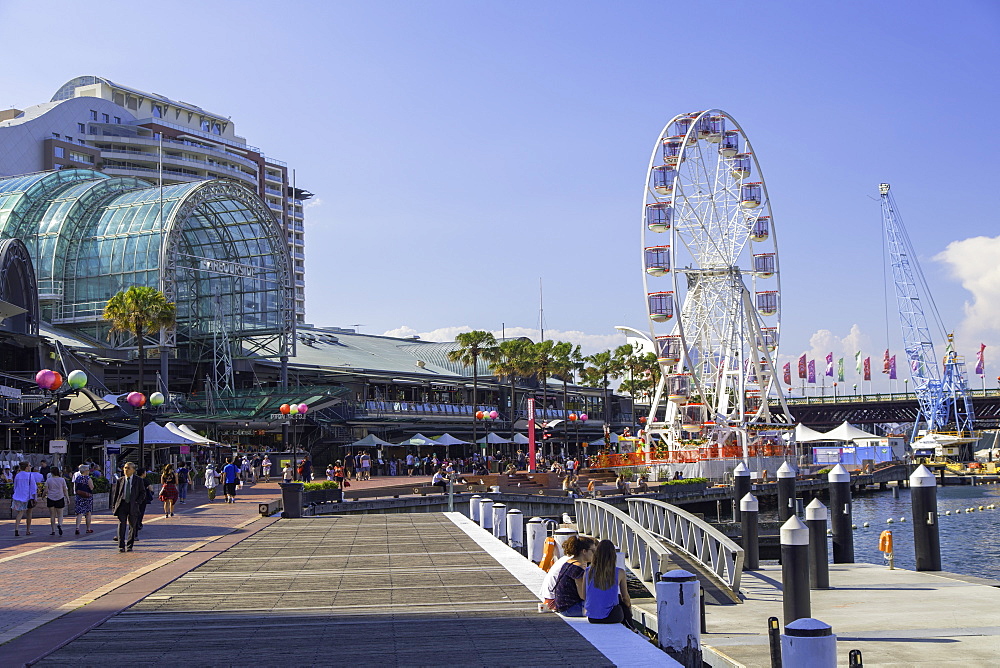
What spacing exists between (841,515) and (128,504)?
15947mm

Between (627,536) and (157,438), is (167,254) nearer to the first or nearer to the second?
(157,438)

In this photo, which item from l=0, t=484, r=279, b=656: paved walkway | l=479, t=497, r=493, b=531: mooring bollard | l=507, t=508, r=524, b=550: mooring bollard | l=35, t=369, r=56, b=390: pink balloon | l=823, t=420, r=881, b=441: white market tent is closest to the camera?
l=0, t=484, r=279, b=656: paved walkway

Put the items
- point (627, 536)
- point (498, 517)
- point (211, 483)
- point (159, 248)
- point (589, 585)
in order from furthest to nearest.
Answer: point (159, 248) < point (211, 483) < point (627, 536) < point (498, 517) < point (589, 585)

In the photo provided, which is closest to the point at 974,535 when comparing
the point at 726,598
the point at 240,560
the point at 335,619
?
the point at 726,598

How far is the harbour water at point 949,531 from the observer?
115 ft

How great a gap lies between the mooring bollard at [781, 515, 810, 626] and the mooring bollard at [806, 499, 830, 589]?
15.5ft

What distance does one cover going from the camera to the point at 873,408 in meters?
138

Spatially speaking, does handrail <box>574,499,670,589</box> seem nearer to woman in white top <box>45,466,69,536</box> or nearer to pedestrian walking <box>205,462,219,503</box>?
woman in white top <box>45,466,69,536</box>

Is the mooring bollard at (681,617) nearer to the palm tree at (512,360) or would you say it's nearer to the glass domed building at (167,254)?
the glass domed building at (167,254)

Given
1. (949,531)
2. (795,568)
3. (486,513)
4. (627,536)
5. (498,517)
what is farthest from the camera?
(949,531)

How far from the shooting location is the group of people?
37.0ft

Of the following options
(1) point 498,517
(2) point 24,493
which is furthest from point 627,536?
(2) point 24,493

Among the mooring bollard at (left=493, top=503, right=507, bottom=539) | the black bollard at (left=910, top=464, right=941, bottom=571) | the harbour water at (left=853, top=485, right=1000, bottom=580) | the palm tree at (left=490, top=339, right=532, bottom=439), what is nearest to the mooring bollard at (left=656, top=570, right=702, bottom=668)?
the black bollard at (left=910, top=464, right=941, bottom=571)

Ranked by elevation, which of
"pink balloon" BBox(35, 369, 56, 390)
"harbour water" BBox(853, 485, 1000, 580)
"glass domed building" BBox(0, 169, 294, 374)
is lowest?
"harbour water" BBox(853, 485, 1000, 580)
